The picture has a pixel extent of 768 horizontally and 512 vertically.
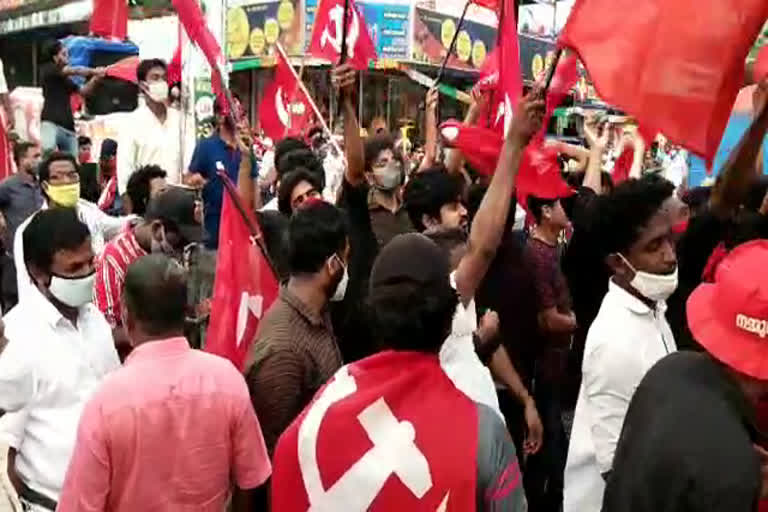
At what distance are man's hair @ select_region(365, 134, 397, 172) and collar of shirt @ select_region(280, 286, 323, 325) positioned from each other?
1721 mm

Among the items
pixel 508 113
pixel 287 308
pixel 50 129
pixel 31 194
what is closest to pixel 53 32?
pixel 50 129

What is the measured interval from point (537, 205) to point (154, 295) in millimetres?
2497

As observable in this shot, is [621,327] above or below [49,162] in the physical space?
below

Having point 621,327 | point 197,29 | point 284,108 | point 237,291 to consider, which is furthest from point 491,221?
point 284,108

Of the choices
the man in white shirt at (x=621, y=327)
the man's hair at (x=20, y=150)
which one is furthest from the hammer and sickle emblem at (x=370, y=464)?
the man's hair at (x=20, y=150)

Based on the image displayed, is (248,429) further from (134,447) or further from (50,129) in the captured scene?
(50,129)

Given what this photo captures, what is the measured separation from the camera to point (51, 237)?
350cm

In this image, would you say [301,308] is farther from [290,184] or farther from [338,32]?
[338,32]

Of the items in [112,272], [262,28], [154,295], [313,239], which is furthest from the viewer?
[262,28]

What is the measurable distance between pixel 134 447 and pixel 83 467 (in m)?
0.14

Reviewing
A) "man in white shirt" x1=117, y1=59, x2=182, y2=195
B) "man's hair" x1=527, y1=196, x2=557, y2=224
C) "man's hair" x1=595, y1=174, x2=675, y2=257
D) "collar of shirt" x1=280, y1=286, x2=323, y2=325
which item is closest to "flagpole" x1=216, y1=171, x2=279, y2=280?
"collar of shirt" x1=280, y1=286, x2=323, y2=325

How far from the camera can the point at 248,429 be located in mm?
2875

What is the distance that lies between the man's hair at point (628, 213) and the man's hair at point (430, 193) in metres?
0.82

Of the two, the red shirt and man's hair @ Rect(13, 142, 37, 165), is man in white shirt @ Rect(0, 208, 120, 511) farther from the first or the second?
man's hair @ Rect(13, 142, 37, 165)
